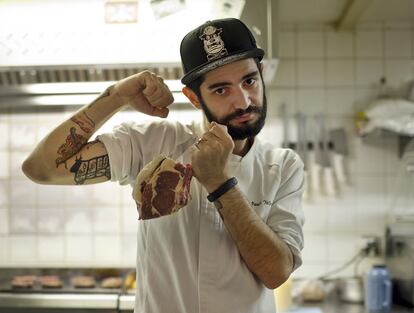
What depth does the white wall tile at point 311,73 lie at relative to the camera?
2.60 m

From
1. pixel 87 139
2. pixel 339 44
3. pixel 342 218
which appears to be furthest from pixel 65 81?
pixel 342 218

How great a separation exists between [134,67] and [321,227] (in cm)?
131

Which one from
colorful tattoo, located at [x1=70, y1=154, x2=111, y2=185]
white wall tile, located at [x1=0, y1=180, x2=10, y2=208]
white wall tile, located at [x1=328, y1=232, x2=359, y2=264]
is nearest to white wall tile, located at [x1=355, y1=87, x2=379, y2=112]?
white wall tile, located at [x1=328, y1=232, x2=359, y2=264]

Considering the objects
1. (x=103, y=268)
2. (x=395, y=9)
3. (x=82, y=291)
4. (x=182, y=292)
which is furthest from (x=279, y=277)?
(x=395, y=9)

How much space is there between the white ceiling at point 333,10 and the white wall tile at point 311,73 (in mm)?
220

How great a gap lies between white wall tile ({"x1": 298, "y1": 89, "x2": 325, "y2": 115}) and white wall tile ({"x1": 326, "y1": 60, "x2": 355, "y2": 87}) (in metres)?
0.08

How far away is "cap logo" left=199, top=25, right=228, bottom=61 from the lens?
111 centimetres

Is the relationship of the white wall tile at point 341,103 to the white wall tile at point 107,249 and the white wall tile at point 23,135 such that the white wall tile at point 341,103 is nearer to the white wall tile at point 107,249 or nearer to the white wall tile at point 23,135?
the white wall tile at point 107,249

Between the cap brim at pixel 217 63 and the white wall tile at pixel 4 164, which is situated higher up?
the cap brim at pixel 217 63

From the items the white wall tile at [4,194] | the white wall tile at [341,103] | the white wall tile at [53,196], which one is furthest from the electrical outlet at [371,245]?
the white wall tile at [4,194]

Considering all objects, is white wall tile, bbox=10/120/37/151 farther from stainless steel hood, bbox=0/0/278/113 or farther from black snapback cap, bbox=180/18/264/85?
black snapback cap, bbox=180/18/264/85

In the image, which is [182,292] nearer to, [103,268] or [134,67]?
[134,67]

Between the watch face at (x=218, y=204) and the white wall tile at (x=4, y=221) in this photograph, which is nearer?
the watch face at (x=218, y=204)

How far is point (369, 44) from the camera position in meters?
2.60
